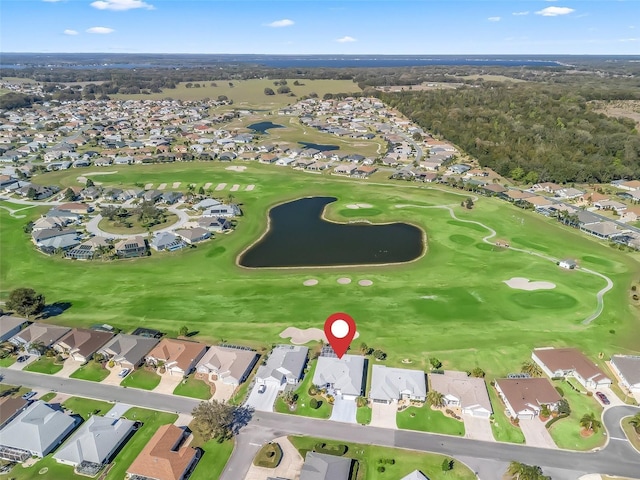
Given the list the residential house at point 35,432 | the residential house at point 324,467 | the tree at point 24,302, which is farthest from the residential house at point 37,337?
the residential house at point 324,467

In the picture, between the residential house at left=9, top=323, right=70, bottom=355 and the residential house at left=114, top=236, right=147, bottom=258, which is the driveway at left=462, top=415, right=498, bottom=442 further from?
the residential house at left=114, top=236, right=147, bottom=258

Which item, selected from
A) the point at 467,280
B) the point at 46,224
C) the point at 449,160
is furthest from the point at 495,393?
the point at 449,160

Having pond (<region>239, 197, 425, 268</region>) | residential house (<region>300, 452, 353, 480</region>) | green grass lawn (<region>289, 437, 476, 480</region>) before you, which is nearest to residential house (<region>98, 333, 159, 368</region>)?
green grass lawn (<region>289, 437, 476, 480</region>)

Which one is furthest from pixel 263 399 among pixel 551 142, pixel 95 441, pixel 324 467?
pixel 551 142

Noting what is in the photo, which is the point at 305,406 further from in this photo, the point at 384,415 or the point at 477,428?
the point at 477,428

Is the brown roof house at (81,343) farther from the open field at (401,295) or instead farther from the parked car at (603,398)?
the parked car at (603,398)

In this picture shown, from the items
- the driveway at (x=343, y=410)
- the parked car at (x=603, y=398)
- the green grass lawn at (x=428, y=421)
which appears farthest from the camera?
the parked car at (x=603, y=398)
